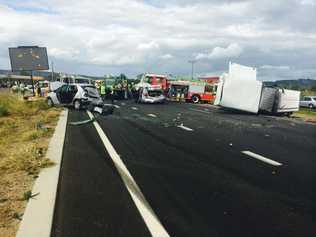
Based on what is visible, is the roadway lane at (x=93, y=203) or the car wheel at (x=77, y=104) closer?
the roadway lane at (x=93, y=203)

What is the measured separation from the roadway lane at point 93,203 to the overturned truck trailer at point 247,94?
66.0 ft

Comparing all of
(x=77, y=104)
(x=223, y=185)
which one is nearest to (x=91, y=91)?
(x=77, y=104)

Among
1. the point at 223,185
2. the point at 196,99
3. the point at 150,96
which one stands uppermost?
the point at 223,185

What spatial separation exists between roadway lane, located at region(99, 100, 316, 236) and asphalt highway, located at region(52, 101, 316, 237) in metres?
0.01

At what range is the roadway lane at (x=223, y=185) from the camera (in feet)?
15.4

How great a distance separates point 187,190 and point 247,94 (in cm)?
2222

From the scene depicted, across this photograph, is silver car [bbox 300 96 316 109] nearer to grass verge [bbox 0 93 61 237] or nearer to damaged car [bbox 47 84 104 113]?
damaged car [bbox 47 84 104 113]

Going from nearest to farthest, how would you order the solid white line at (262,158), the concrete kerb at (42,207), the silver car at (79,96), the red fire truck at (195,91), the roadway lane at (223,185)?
the concrete kerb at (42,207)
the roadway lane at (223,185)
the solid white line at (262,158)
the silver car at (79,96)
the red fire truck at (195,91)

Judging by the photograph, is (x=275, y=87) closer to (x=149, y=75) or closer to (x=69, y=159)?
(x=149, y=75)

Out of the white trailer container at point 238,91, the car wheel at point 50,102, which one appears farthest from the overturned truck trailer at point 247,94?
the car wheel at point 50,102

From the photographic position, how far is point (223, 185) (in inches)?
255

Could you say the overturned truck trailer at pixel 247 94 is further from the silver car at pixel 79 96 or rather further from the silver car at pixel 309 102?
the silver car at pixel 309 102

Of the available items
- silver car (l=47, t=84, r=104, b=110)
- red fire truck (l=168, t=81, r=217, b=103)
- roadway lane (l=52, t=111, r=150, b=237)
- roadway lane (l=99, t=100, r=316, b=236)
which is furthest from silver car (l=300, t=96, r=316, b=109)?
roadway lane (l=52, t=111, r=150, b=237)

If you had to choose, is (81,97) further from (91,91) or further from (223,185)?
(223,185)
